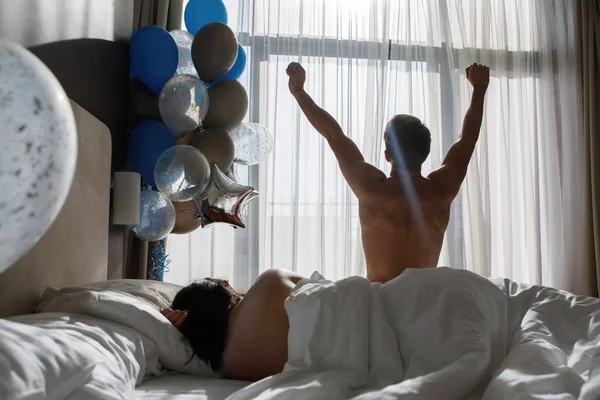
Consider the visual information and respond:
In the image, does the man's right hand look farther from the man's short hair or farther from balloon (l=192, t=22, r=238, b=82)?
balloon (l=192, t=22, r=238, b=82)

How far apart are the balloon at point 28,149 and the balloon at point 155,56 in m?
2.05

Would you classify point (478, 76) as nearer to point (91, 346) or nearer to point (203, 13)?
point (203, 13)

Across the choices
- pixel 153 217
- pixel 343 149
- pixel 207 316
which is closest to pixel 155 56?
pixel 153 217

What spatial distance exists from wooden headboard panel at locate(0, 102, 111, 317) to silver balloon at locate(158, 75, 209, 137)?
35 centimetres

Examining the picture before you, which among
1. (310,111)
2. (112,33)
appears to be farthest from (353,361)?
(112,33)

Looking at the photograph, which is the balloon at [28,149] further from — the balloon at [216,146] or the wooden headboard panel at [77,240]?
the balloon at [216,146]

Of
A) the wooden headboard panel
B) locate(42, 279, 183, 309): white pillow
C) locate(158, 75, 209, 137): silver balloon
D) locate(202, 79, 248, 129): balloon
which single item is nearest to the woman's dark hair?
locate(42, 279, 183, 309): white pillow

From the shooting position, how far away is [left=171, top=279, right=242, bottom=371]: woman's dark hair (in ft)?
4.74

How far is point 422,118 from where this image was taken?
3.64m

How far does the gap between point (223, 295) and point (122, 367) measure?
418 mm

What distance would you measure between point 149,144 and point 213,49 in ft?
1.70

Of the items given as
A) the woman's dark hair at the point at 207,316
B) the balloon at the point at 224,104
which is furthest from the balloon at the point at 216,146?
the woman's dark hair at the point at 207,316

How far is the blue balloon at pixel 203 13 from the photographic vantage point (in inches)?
114

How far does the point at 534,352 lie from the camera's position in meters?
1.07
